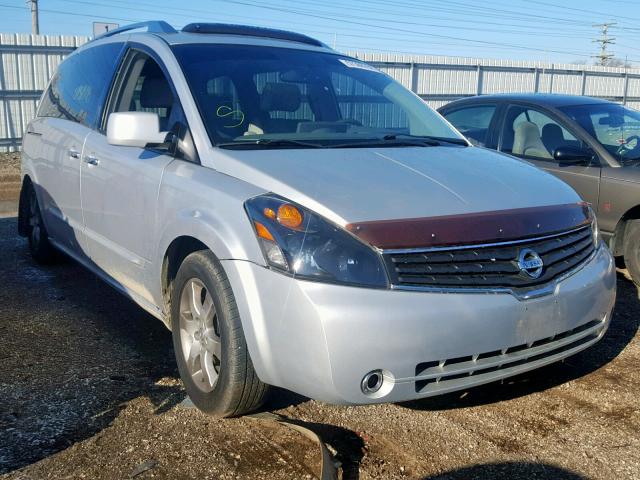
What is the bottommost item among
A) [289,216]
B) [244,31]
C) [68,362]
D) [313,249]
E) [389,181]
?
[68,362]

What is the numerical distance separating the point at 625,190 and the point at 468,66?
53.8ft

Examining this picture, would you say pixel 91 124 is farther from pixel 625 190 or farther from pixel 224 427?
pixel 625 190

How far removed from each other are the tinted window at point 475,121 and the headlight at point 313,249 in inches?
171

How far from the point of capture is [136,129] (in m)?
3.78

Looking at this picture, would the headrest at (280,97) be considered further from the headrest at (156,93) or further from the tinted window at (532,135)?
the tinted window at (532,135)

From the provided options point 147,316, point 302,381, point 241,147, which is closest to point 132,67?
point 241,147

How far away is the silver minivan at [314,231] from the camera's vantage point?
2.87m

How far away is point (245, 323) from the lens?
3055 millimetres

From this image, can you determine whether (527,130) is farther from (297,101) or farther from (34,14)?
(34,14)

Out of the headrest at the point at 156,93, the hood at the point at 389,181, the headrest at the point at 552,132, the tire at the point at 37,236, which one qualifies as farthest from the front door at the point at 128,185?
the headrest at the point at 552,132

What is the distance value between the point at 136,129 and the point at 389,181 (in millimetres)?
1408

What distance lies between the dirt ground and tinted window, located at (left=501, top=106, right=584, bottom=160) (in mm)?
2460

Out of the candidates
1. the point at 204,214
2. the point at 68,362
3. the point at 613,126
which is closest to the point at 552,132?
the point at 613,126

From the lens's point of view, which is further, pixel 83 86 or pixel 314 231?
pixel 83 86
